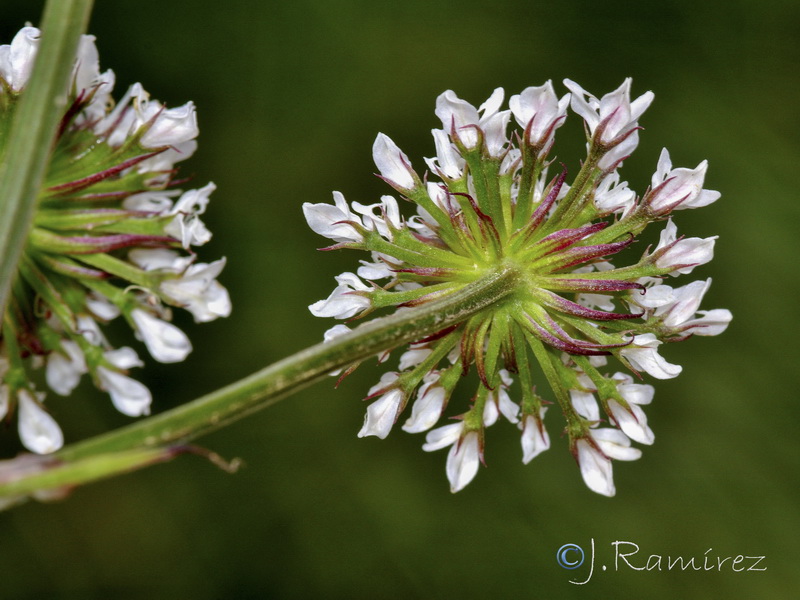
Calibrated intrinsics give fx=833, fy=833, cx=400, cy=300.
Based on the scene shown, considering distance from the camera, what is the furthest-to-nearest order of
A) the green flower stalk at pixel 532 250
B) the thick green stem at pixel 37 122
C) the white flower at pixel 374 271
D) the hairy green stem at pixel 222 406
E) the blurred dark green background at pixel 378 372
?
the blurred dark green background at pixel 378 372
the white flower at pixel 374 271
the green flower stalk at pixel 532 250
the thick green stem at pixel 37 122
the hairy green stem at pixel 222 406

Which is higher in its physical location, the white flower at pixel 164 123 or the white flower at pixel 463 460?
the white flower at pixel 164 123

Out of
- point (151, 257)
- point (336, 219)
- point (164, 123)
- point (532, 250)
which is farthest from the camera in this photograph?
point (151, 257)

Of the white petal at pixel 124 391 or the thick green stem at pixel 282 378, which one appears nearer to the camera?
the thick green stem at pixel 282 378

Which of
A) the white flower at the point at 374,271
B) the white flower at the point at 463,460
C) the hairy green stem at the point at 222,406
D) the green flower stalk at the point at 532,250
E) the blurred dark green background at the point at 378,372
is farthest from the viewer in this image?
the blurred dark green background at the point at 378,372

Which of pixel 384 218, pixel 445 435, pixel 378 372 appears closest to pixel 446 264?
pixel 384 218

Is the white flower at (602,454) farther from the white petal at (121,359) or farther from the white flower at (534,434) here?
the white petal at (121,359)

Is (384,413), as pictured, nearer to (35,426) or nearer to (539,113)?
(539,113)

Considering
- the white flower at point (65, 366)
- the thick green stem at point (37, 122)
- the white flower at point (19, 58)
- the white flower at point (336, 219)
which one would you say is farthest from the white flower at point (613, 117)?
the white flower at point (65, 366)
